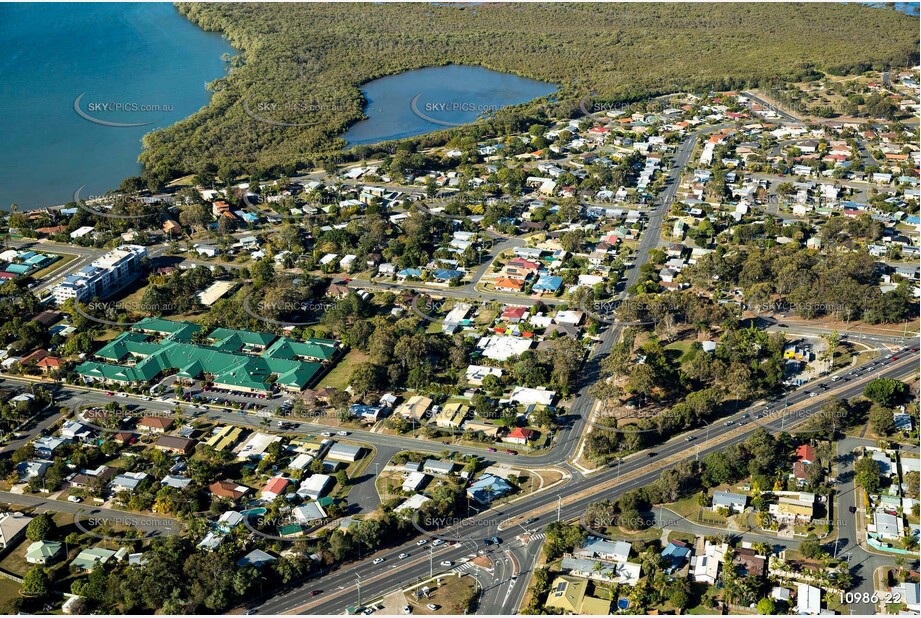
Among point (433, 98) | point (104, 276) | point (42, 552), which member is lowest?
point (42, 552)

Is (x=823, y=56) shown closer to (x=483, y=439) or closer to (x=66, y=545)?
(x=483, y=439)

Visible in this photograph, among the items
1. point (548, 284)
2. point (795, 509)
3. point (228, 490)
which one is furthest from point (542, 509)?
point (548, 284)

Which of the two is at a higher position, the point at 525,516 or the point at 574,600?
the point at 574,600

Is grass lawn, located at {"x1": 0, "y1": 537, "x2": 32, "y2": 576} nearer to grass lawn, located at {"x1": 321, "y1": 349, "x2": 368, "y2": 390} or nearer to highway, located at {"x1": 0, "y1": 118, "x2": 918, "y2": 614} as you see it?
highway, located at {"x1": 0, "y1": 118, "x2": 918, "y2": 614}

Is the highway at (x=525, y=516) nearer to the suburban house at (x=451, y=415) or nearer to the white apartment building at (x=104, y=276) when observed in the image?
the suburban house at (x=451, y=415)

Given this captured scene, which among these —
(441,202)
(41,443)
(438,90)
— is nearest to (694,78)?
(438,90)

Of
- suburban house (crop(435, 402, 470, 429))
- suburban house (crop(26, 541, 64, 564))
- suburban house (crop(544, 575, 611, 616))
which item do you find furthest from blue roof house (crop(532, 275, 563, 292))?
suburban house (crop(26, 541, 64, 564))

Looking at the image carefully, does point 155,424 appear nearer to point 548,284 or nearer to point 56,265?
point 56,265
